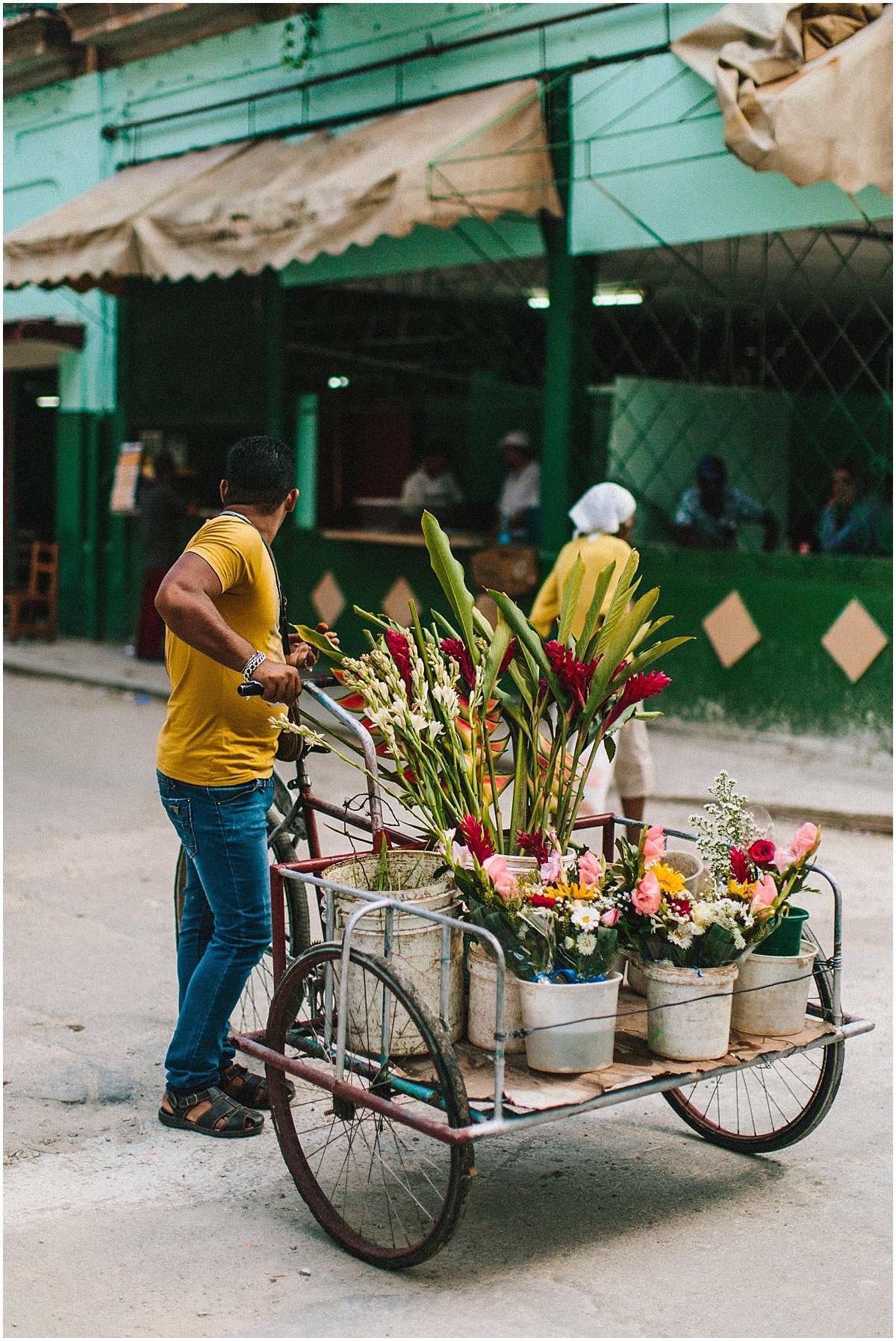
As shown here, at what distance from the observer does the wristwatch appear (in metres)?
3.61

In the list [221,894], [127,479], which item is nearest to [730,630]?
[221,894]

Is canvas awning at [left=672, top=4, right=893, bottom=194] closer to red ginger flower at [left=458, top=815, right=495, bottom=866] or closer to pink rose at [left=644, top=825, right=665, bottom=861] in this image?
pink rose at [left=644, top=825, right=665, bottom=861]

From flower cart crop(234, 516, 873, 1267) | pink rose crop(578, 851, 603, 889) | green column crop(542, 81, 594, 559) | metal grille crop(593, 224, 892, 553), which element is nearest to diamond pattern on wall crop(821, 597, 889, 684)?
metal grille crop(593, 224, 892, 553)

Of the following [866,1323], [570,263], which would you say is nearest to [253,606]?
[866,1323]

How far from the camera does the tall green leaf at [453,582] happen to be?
362 cm

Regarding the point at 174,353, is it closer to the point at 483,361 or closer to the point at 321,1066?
the point at 483,361

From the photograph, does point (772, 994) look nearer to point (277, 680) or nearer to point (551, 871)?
point (551, 871)

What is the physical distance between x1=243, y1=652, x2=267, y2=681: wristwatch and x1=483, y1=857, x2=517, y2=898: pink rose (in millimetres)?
766

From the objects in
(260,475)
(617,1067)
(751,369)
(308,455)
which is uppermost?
(751,369)

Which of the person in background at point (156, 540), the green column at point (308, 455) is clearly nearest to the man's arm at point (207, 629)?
the green column at point (308, 455)

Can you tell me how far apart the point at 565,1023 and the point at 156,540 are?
11693mm

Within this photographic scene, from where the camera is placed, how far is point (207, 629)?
11.8 ft

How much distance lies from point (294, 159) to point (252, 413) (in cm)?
289

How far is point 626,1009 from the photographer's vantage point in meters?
3.63
